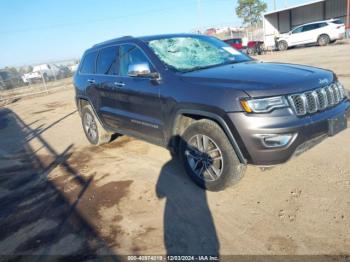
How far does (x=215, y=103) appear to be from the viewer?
3305 mm

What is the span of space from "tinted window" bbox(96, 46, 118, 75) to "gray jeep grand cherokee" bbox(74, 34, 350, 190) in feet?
0.11

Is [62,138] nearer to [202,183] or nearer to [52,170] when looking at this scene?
[52,170]

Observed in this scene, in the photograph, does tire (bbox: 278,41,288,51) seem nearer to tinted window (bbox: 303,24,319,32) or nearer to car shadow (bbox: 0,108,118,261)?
tinted window (bbox: 303,24,319,32)

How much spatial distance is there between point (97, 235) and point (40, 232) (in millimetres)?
692

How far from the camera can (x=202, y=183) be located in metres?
3.82

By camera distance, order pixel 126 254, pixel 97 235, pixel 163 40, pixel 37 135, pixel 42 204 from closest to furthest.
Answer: pixel 126 254, pixel 97 235, pixel 42 204, pixel 163 40, pixel 37 135

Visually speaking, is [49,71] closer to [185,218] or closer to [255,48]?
[255,48]

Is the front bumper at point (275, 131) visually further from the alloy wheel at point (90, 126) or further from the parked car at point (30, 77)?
the parked car at point (30, 77)

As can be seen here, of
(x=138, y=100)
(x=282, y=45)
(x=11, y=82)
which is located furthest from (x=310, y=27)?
(x=138, y=100)

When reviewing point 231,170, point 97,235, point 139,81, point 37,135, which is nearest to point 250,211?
point 231,170

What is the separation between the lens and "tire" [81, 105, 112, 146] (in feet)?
19.6

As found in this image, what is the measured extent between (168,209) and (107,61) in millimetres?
2846

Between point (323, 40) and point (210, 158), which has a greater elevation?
point (323, 40)

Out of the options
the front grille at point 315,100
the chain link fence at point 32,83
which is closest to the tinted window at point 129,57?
the front grille at point 315,100
